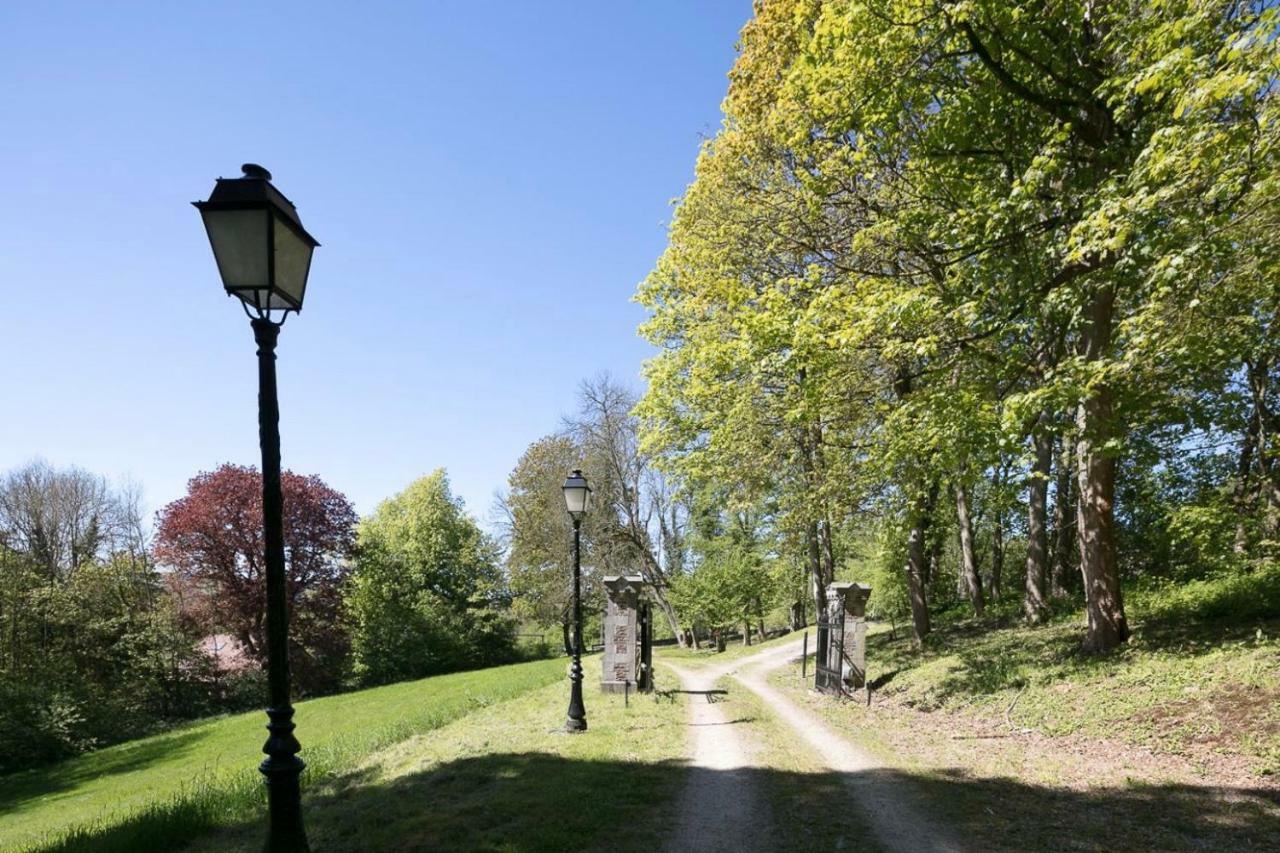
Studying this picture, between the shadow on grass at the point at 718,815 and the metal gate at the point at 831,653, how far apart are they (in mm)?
6270

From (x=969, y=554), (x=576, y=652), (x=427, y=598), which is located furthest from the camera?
(x=427, y=598)

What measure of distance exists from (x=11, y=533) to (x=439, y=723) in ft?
98.7

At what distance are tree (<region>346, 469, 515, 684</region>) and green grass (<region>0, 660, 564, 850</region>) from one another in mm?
9106

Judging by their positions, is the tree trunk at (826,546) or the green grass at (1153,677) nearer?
the green grass at (1153,677)

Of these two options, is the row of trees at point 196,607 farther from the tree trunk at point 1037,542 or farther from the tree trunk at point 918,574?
the tree trunk at point 1037,542

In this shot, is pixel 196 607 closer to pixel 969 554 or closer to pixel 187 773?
pixel 187 773

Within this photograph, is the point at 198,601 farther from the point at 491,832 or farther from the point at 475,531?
the point at 491,832

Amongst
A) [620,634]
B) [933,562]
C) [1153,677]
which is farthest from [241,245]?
[933,562]

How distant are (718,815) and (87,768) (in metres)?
21.2

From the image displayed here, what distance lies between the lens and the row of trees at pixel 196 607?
2350cm

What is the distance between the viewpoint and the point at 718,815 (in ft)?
19.1

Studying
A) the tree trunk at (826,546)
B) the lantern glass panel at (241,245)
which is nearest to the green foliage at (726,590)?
the tree trunk at (826,546)

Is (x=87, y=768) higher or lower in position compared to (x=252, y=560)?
lower

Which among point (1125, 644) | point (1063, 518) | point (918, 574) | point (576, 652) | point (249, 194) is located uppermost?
point (249, 194)
